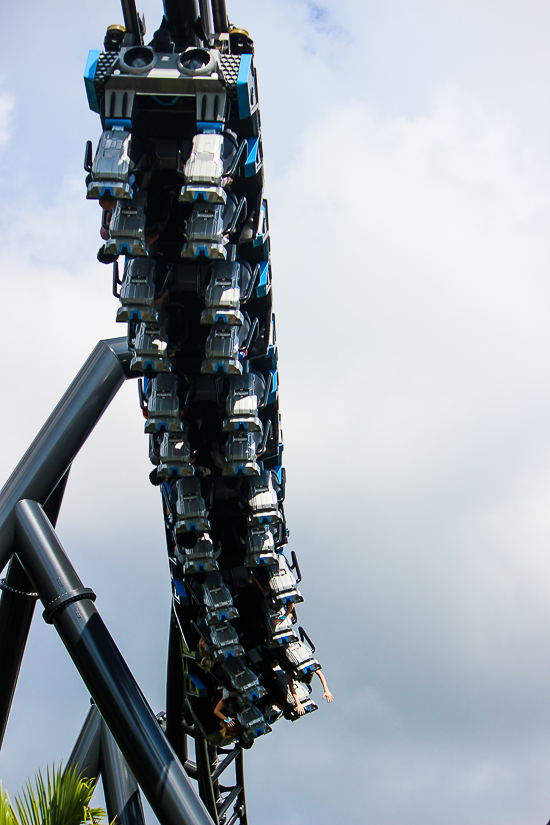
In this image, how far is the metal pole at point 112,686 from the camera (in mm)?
7480

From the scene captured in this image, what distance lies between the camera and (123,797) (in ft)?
37.2

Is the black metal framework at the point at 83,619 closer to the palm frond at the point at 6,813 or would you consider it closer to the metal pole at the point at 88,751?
the metal pole at the point at 88,751

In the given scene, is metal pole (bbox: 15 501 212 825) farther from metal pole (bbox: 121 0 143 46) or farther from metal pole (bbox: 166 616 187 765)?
metal pole (bbox: 166 616 187 765)

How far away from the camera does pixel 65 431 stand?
9023mm

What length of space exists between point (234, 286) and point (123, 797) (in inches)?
322

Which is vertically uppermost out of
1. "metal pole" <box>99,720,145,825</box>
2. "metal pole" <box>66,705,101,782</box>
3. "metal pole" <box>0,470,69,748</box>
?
"metal pole" <box>0,470,69,748</box>

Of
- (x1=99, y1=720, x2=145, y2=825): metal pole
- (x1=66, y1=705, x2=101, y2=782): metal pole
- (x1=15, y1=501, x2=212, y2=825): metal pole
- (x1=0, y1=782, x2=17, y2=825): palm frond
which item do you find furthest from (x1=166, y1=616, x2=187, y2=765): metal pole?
(x1=0, y1=782, x2=17, y2=825): palm frond

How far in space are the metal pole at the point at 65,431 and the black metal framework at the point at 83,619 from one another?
12 mm

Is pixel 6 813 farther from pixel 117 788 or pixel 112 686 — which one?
pixel 117 788

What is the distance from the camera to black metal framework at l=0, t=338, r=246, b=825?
757cm

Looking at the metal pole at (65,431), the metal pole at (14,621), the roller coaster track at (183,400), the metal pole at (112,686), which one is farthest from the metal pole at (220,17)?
the metal pole at (14,621)

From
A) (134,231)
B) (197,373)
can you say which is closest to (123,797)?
(197,373)

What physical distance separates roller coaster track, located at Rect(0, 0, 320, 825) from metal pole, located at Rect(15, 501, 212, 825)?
0.02 m

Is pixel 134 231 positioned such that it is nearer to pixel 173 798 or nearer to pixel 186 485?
pixel 186 485
